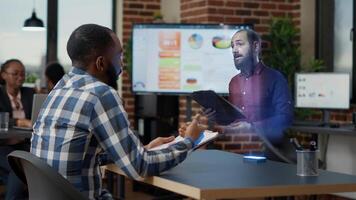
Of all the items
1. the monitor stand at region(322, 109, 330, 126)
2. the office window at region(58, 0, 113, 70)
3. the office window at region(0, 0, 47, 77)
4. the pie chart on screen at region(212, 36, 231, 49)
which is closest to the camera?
the pie chart on screen at region(212, 36, 231, 49)

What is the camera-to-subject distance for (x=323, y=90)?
5.55 metres

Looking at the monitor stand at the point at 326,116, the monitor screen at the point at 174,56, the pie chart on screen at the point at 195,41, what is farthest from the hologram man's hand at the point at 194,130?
the monitor stand at the point at 326,116

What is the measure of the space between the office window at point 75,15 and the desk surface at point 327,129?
2777 millimetres

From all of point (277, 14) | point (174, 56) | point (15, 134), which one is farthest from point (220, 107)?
point (277, 14)

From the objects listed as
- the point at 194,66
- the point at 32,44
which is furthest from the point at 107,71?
the point at 32,44

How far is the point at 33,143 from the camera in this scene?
2342 millimetres

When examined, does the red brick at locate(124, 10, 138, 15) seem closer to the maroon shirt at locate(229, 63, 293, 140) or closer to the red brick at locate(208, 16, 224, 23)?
the red brick at locate(208, 16, 224, 23)

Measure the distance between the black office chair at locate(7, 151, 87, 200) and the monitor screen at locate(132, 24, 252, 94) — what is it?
2.62 meters

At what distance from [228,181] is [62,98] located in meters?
0.62

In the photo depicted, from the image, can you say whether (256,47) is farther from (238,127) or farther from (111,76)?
(111,76)

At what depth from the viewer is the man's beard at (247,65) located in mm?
1951

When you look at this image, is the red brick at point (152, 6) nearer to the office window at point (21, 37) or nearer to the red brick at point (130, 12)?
the red brick at point (130, 12)

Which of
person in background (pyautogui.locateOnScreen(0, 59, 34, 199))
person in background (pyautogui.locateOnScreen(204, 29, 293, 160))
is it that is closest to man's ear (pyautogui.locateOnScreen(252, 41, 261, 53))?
person in background (pyautogui.locateOnScreen(204, 29, 293, 160))

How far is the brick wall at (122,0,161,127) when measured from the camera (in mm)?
7171
